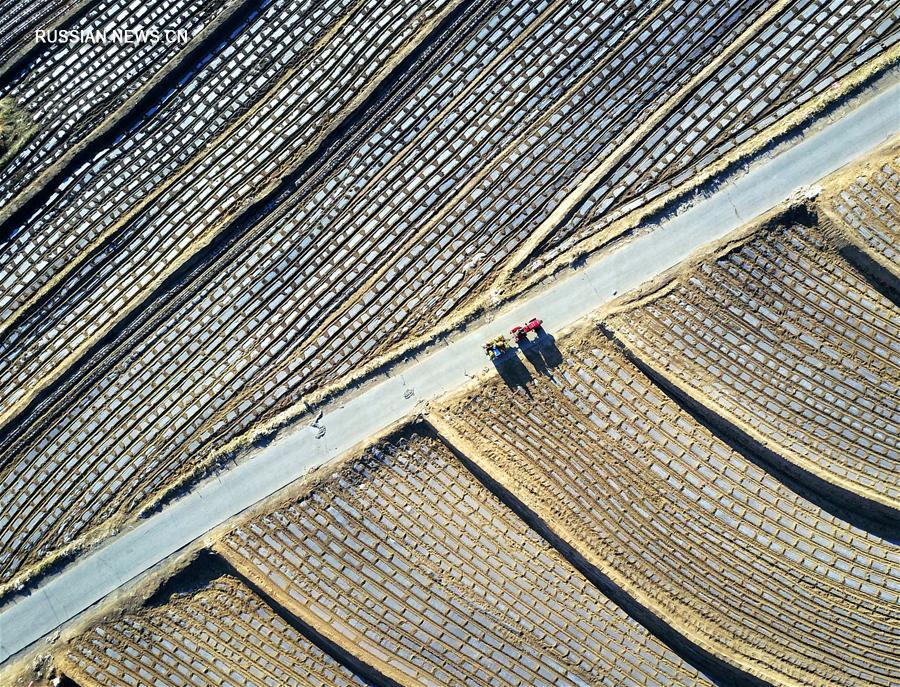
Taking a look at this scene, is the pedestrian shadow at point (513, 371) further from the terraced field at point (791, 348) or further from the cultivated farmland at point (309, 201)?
the terraced field at point (791, 348)

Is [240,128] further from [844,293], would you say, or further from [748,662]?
[748,662]

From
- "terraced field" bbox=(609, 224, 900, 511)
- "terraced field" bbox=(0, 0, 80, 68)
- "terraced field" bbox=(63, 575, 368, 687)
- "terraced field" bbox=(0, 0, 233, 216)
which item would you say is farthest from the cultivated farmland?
"terraced field" bbox=(0, 0, 80, 68)

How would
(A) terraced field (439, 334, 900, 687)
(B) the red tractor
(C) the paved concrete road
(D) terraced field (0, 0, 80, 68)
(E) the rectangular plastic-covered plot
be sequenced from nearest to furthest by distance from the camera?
(A) terraced field (439, 334, 900, 687) < (E) the rectangular plastic-covered plot < (B) the red tractor < (C) the paved concrete road < (D) terraced field (0, 0, 80, 68)

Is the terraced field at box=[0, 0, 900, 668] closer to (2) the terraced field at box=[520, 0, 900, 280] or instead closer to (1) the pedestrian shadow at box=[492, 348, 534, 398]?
(2) the terraced field at box=[520, 0, 900, 280]

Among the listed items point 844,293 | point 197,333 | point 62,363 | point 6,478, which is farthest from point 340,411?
point 844,293

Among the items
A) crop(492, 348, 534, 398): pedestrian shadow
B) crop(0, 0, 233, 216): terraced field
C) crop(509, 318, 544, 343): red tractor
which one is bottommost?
crop(492, 348, 534, 398): pedestrian shadow

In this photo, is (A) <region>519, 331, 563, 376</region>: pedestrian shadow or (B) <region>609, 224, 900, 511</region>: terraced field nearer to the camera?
(B) <region>609, 224, 900, 511</region>: terraced field

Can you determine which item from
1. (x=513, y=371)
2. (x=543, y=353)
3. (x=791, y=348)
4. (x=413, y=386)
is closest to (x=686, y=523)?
(x=791, y=348)

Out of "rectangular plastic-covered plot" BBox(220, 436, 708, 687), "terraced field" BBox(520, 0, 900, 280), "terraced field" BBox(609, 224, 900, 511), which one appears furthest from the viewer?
"terraced field" BBox(520, 0, 900, 280)
